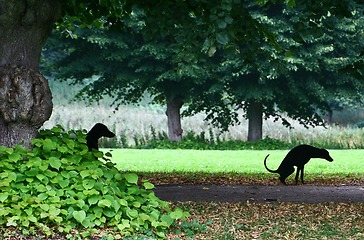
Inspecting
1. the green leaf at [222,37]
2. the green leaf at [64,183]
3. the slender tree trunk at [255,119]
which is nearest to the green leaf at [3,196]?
the green leaf at [64,183]

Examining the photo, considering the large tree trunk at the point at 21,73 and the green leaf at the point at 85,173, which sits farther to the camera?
the large tree trunk at the point at 21,73

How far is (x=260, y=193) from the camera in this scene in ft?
21.5

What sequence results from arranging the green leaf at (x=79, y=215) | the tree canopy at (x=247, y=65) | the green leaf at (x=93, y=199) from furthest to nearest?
the tree canopy at (x=247, y=65) → the green leaf at (x=93, y=199) → the green leaf at (x=79, y=215)

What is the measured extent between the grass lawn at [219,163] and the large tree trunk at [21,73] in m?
5.19

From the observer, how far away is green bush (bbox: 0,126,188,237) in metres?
3.85

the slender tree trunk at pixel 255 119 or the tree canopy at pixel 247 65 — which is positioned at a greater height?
the tree canopy at pixel 247 65

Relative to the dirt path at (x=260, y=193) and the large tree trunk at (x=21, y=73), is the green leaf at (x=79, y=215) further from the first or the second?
the dirt path at (x=260, y=193)

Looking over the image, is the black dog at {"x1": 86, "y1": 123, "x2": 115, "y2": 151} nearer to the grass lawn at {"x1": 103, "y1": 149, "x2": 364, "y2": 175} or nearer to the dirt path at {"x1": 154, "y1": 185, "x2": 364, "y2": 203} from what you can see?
the dirt path at {"x1": 154, "y1": 185, "x2": 364, "y2": 203}

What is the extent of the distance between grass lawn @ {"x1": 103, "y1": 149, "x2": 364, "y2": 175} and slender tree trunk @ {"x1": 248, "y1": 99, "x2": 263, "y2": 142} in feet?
12.3

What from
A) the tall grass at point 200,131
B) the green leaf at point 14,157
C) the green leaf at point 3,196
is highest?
the tall grass at point 200,131

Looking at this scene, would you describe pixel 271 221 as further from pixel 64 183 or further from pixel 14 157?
A: pixel 14 157

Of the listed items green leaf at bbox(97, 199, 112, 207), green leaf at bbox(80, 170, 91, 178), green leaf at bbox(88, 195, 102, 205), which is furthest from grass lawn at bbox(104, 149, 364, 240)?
green leaf at bbox(80, 170, 91, 178)

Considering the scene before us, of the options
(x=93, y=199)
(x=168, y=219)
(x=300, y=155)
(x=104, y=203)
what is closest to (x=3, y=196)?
(x=93, y=199)

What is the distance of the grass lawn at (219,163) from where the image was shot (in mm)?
9953
